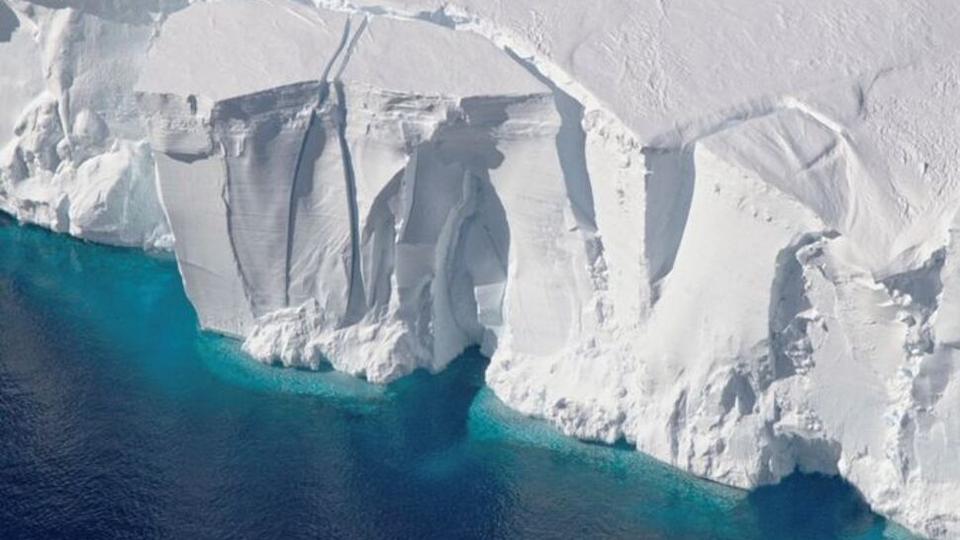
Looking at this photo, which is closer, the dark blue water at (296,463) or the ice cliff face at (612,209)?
the ice cliff face at (612,209)

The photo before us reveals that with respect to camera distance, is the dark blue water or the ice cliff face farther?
the dark blue water

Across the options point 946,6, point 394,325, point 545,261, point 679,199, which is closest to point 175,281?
point 394,325

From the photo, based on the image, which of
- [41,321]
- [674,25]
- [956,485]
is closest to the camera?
[956,485]

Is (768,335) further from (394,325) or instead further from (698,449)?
(394,325)

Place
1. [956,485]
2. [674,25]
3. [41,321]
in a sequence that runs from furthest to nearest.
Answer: [41,321]
[674,25]
[956,485]

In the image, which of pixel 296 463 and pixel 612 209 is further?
pixel 296 463
